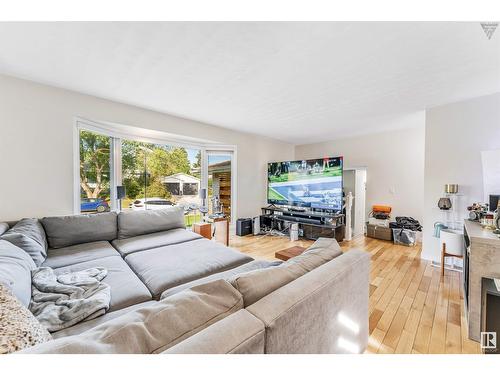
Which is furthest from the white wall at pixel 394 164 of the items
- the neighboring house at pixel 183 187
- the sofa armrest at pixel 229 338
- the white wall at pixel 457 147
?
the sofa armrest at pixel 229 338

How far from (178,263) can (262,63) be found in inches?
78.3

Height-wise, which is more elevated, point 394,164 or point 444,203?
point 394,164

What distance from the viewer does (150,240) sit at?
239 cm

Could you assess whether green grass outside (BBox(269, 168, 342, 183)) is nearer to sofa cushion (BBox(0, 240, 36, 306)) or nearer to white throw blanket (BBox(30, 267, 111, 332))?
white throw blanket (BBox(30, 267, 111, 332))

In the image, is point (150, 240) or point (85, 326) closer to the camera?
point (85, 326)

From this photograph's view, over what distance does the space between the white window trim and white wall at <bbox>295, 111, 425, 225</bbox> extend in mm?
2903

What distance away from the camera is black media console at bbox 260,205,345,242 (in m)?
3.90

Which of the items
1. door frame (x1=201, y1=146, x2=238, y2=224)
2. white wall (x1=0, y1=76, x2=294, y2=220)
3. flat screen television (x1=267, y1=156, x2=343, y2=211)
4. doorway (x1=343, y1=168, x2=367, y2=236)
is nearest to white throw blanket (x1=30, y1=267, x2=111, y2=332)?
white wall (x1=0, y1=76, x2=294, y2=220)

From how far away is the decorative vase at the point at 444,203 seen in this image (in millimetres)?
2785

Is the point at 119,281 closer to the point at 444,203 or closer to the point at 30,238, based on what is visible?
the point at 30,238

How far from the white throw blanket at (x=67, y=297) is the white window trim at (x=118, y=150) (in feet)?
5.18

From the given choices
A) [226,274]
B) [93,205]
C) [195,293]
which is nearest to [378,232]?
[226,274]
